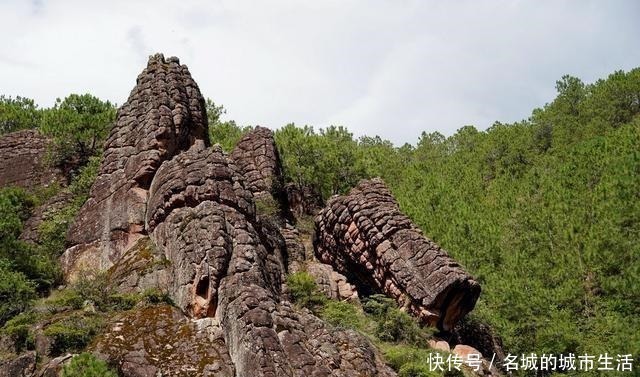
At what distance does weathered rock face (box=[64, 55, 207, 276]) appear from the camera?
30.6m

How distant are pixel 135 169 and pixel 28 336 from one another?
11060 millimetres

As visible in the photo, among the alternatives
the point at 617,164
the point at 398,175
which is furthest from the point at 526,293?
the point at 398,175

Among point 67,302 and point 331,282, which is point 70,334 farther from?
point 331,282

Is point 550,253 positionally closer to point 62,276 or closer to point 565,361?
point 565,361

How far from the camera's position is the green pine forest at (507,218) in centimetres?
3559

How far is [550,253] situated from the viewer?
4281 centimetres

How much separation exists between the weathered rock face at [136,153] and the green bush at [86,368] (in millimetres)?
9615

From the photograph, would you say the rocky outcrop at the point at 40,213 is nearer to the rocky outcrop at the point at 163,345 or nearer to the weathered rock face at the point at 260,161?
the weathered rock face at the point at 260,161

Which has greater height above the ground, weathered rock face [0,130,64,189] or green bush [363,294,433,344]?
weathered rock face [0,130,64,189]

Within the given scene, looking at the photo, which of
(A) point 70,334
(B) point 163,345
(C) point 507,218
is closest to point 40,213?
(A) point 70,334

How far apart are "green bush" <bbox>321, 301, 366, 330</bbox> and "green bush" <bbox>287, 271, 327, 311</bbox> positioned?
0.40 metres

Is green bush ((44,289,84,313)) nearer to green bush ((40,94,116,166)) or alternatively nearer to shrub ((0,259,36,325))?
shrub ((0,259,36,325))

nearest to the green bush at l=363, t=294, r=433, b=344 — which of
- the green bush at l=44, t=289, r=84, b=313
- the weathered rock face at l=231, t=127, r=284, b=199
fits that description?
the green bush at l=44, t=289, r=84, b=313

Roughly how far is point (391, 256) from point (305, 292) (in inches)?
194
